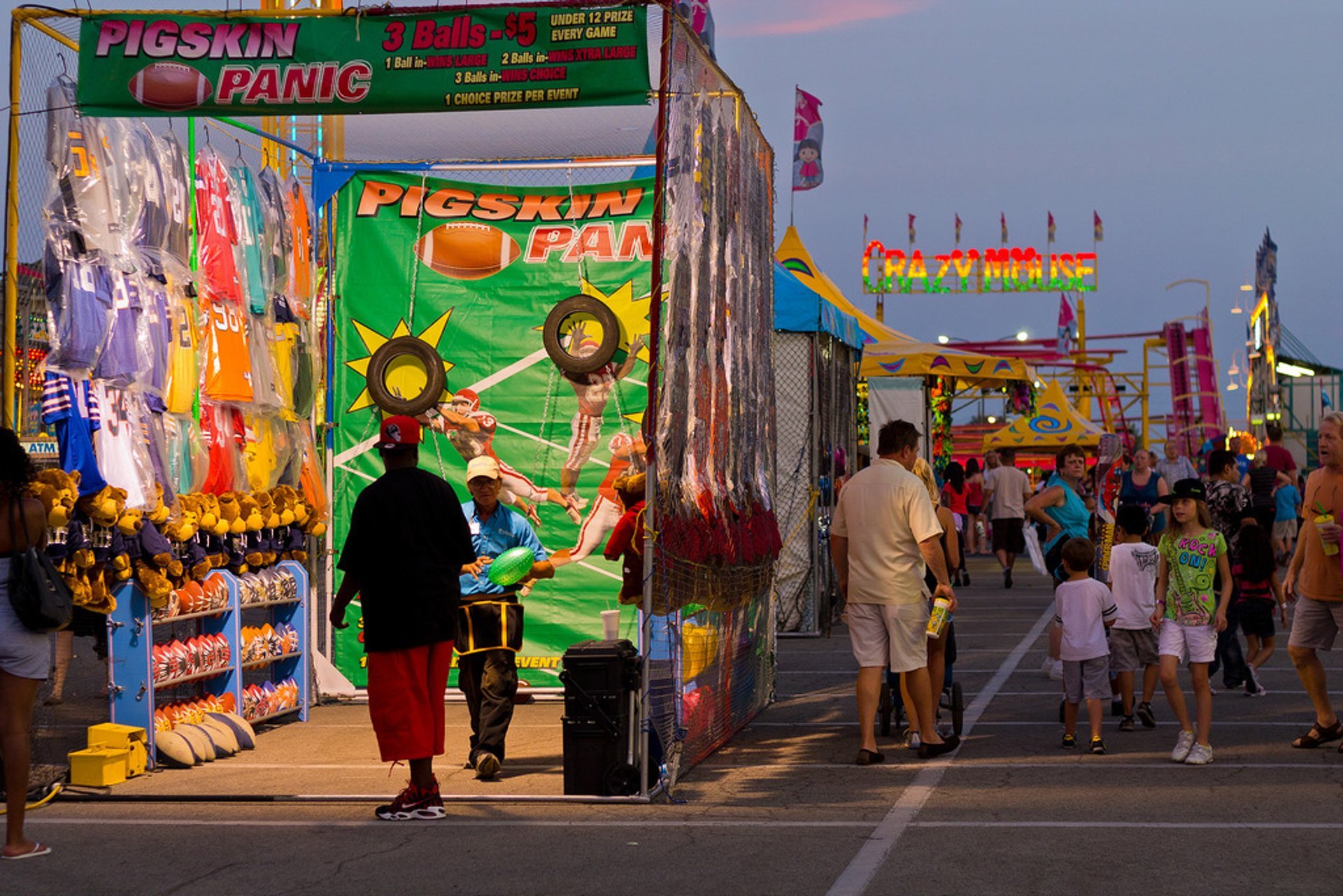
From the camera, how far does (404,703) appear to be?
772 centimetres

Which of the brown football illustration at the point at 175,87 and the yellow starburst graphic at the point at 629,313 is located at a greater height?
the brown football illustration at the point at 175,87

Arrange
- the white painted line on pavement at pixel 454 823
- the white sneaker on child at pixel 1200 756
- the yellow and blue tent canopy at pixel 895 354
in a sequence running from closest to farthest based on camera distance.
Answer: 1. the white painted line on pavement at pixel 454 823
2. the white sneaker on child at pixel 1200 756
3. the yellow and blue tent canopy at pixel 895 354

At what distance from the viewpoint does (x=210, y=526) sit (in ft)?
34.0

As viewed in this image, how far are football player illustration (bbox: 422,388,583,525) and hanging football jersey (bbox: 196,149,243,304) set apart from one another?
2023mm

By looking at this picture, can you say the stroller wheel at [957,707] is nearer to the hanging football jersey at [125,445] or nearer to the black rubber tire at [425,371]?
the black rubber tire at [425,371]

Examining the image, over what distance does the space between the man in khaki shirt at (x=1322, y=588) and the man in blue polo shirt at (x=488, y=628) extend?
4.47m

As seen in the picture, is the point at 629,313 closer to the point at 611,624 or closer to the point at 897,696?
the point at 897,696

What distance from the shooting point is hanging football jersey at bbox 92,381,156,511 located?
9.25 m

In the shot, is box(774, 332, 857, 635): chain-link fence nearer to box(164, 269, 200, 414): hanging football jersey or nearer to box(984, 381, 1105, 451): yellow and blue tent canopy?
box(164, 269, 200, 414): hanging football jersey

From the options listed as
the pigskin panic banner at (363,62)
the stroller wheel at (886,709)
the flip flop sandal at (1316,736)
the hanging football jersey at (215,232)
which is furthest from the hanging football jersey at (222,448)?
the flip flop sandal at (1316,736)

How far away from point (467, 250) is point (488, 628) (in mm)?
4146

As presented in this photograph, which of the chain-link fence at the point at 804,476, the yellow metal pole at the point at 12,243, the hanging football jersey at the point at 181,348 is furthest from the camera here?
the chain-link fence at the point at 804,476

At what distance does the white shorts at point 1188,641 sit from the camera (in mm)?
9250

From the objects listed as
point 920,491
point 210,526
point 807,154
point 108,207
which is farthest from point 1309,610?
point 807,154
